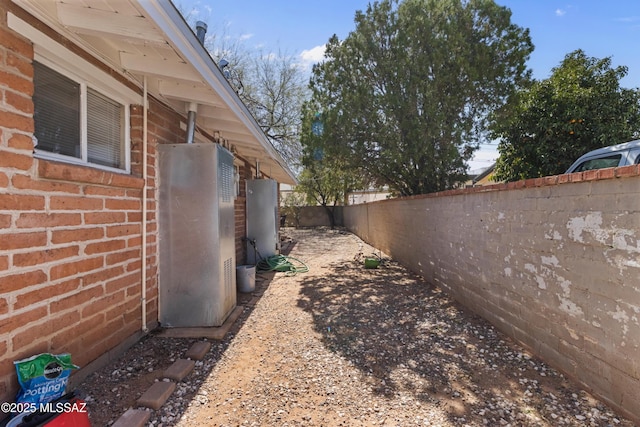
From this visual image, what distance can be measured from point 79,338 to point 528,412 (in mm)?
3238

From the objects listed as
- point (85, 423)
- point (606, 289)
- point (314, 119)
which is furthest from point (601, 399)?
point (314, 119)

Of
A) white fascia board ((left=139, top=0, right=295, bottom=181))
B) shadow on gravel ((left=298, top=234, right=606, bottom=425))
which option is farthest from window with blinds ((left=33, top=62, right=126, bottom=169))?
shadow on gravel ((left=298, top=234, right=606, bottom=425))

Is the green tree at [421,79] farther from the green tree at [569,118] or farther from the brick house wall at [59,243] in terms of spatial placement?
the brick house wall at [59,243]

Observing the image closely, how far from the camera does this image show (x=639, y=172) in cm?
203

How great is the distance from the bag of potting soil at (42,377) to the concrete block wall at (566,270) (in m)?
3.56

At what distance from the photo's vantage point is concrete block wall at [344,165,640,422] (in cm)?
211

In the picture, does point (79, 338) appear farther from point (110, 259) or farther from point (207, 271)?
point (207, 271)

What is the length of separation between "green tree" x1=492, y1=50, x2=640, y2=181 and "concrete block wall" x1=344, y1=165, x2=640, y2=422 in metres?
4.15

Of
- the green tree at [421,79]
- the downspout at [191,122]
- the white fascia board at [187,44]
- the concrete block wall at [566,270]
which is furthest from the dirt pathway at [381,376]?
the green tree at [421,79]

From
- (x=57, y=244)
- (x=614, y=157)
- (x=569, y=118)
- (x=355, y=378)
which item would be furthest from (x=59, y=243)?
(x=569, y=118)

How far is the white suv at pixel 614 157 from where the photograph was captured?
4.25m

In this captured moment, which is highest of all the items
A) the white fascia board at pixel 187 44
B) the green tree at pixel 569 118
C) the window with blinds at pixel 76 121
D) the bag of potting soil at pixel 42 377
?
the green tree at pixel 569 118

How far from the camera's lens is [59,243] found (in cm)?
220

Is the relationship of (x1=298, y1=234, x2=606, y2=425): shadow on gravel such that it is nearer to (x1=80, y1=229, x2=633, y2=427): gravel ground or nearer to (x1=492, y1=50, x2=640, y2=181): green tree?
(x1=80, y1=229, x2=633, y2=427): gravel ground
